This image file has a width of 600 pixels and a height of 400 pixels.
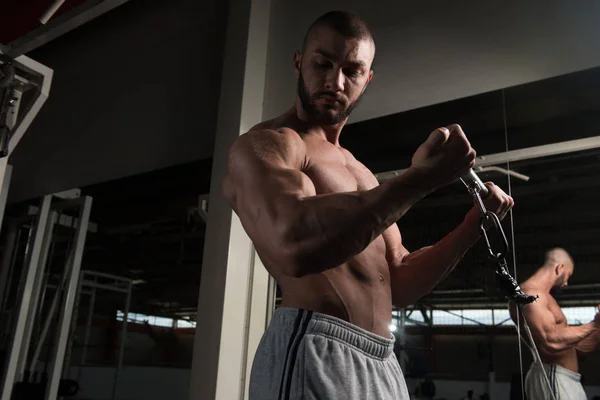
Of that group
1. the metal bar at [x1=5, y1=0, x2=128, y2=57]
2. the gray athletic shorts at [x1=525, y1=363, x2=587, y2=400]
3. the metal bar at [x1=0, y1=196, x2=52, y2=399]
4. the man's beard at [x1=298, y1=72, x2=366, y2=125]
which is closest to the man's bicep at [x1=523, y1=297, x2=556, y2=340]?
the gray athletic shorts at [x1=525, y1=363, x2=587, y2=400]

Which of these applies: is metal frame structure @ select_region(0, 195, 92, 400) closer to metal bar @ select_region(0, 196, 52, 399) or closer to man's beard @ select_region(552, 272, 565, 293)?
metal bar @ select_region(0, 196, 52, 399)

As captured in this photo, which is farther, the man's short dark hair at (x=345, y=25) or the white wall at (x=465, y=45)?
the white wall at (x=465, y=45)

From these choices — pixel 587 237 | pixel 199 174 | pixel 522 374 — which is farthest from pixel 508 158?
pixel 199 174

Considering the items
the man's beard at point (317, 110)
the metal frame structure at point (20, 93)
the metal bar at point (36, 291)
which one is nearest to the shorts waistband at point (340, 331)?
the man's beard at point (317, 110)

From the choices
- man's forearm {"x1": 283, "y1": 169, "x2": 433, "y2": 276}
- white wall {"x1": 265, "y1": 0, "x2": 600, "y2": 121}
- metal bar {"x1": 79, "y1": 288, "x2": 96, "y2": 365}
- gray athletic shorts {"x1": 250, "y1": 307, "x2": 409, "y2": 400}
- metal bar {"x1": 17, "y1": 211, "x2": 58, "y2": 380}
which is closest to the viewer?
man's forearm {"x1": 283, "y1": 169, "x2": 433, "y2": 276}

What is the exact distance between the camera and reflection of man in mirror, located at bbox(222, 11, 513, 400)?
31.9 inches

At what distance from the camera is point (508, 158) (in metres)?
2.13

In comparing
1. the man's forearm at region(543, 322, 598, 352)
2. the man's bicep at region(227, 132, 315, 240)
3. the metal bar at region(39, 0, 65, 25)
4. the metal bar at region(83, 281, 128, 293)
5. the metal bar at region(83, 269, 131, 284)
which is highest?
the metal bar at region(39, 0, 65, 25)

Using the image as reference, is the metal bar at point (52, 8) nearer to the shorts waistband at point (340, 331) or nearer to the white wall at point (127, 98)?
the shorts waistband at point (340, 331)

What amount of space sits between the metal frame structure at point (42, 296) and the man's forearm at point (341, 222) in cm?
317

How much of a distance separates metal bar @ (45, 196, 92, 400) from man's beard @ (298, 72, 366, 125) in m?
2.94

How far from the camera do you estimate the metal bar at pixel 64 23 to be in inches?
77.9

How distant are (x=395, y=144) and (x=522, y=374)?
1124mm

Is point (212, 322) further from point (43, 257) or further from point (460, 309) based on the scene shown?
point (43, 257)
